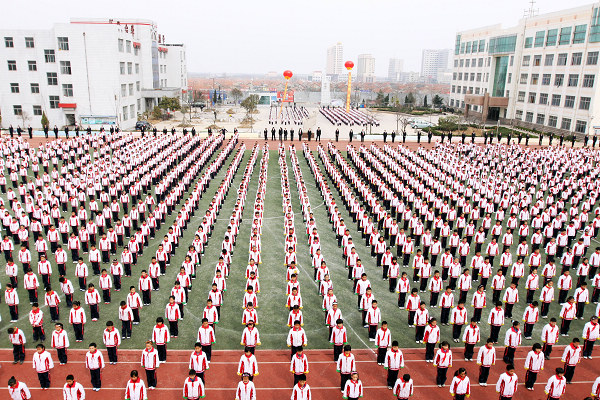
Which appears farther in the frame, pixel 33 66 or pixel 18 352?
pixel 33 66

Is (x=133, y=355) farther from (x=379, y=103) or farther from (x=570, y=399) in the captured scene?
(x=379, y=103)

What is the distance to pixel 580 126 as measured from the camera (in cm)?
3759

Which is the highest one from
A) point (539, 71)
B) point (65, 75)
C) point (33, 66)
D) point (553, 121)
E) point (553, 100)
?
point (539, 71)

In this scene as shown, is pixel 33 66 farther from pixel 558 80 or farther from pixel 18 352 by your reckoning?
pixel 558 80

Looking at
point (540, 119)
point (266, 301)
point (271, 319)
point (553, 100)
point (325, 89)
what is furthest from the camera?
point (325, 89)

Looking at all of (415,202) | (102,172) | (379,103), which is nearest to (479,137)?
(415,202)

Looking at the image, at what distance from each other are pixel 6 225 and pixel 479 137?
36.2 m

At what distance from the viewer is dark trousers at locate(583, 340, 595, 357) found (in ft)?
27.4

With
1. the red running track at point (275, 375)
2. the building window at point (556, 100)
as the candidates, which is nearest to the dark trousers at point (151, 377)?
the red running track at point (275, 375)

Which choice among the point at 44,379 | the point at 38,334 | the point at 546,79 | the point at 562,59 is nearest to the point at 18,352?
the point at 38,334

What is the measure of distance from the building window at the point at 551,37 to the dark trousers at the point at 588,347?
4090 cm

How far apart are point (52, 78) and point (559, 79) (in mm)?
44707

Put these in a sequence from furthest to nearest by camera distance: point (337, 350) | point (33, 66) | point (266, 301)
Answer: point (33, 66), point (266, 301), point (337, 350)

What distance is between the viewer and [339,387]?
25.4 ft
